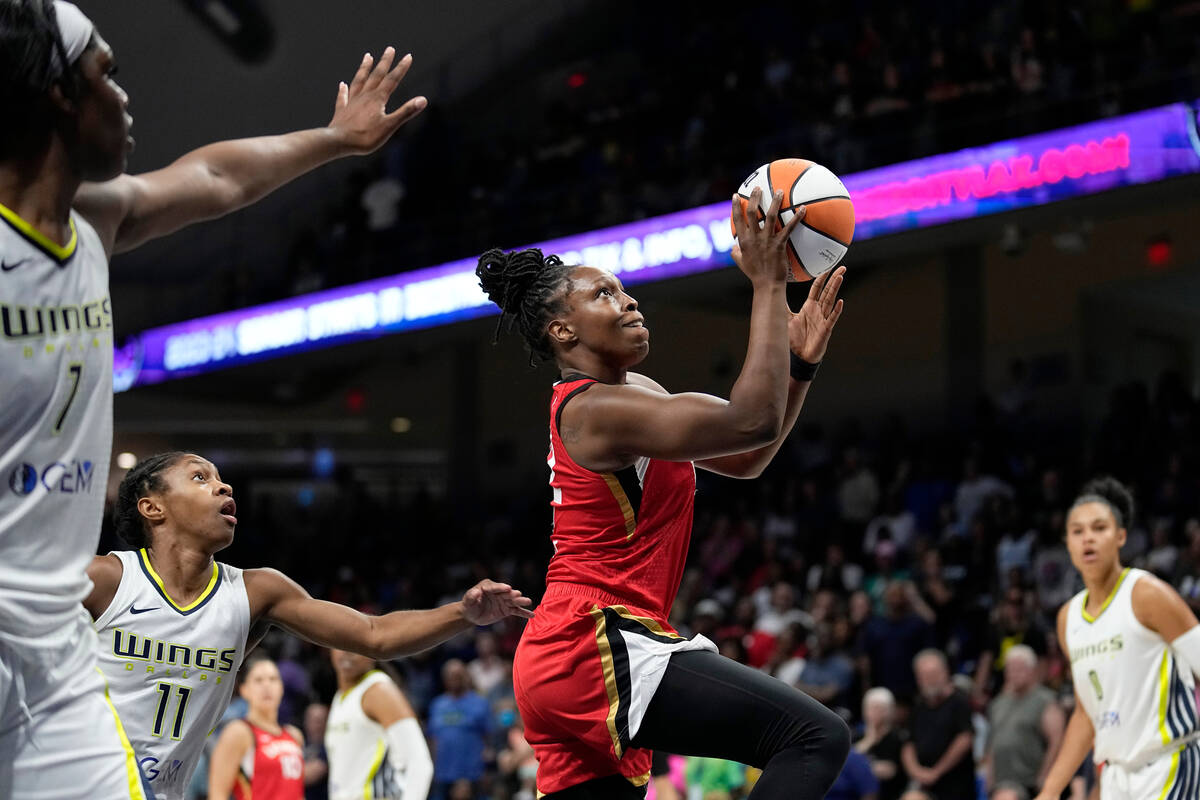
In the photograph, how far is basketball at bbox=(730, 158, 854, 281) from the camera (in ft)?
12.5

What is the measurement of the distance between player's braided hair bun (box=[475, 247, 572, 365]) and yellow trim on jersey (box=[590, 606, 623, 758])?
0.81 meters

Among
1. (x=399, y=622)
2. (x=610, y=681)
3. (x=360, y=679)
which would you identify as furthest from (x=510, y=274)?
(x=360, y=679)

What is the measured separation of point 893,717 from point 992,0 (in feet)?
28.1

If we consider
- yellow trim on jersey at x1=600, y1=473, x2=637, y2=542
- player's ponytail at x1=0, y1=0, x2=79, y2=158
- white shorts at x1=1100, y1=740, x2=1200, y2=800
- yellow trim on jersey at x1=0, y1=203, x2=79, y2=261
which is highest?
player's ponytail at x1=0, y1=0, x2=79, y2=158

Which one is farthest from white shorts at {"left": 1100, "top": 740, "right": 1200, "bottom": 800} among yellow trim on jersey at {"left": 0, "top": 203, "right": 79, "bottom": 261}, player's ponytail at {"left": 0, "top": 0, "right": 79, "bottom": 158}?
player's ponytail at {"left": 0, "top": 0, "right": 79, "bottom": 158}

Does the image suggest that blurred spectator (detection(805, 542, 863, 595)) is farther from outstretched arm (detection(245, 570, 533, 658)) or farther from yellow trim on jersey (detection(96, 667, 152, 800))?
yellow trim on jersey (detection(96, 667, 152, 800))

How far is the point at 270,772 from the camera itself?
598 centimetres

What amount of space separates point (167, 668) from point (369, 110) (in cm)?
163

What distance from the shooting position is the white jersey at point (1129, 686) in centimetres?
524

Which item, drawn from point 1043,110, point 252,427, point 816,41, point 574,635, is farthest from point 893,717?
point 252,427

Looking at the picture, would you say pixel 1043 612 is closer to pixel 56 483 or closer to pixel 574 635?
pixel 574 635

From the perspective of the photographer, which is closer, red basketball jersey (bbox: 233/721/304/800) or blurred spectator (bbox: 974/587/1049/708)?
red basketball jersey (bbox: 233/721/304/800)

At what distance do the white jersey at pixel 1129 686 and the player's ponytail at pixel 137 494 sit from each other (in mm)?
3554

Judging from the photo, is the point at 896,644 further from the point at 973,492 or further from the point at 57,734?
the point at 57,734
